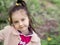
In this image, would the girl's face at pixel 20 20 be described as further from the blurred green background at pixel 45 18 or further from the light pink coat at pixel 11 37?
the blurred green background at pixel 45 18

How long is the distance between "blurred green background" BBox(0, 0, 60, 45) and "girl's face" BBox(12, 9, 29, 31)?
0.87 metres

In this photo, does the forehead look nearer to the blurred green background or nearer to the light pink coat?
the light pink coat

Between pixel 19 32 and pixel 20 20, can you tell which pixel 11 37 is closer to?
pixel 19 32

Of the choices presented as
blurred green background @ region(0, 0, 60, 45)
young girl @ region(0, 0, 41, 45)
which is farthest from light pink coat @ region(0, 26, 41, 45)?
blurred green background @ region(0, 0, 60, 45)

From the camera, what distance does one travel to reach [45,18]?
245 inches

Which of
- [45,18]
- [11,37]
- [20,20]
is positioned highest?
[20,20]

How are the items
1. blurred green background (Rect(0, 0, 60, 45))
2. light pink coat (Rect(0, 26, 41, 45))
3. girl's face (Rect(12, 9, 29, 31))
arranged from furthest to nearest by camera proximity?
blurred green background (Rect(0, 0, 60, 45)) < light pink coat (Rect(0, 26, 41, 45)) < girl's face (Rect(12, 9, 29, 31))

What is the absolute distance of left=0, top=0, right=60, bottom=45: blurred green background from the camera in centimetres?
468

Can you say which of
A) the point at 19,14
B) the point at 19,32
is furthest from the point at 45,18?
the point at 19,14

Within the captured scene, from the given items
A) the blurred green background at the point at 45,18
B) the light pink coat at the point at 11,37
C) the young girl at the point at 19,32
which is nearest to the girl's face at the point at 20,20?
the young girl at the point at 19,32

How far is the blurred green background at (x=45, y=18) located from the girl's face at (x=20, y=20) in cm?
87

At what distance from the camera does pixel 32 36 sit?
3906 mm

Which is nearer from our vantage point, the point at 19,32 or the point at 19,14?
the point at 19,14

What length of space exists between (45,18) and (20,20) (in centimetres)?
254
